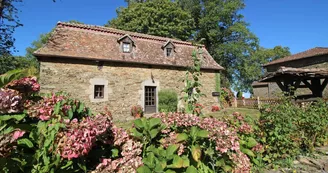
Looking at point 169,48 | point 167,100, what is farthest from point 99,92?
point 169,48

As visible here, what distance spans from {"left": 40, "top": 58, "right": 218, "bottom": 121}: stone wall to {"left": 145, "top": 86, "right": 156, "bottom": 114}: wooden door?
0.49m

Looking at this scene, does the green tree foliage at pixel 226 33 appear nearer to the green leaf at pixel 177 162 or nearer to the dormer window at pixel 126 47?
the dormer window at pixel 126 47

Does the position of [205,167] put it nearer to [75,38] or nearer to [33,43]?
[75,38]

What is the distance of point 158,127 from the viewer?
2398 mm

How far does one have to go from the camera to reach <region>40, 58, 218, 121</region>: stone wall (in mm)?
10586

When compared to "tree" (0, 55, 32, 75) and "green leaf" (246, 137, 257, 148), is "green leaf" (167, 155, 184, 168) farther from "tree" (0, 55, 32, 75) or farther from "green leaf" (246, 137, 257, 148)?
"tree" (0, 55, 32, 75)

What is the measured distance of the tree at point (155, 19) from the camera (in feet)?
83.4

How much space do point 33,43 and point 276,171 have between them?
43310 millimetres

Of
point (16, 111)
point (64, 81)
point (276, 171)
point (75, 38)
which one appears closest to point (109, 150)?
point (16, 111)

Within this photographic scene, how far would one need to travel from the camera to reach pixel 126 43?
13.2 meters

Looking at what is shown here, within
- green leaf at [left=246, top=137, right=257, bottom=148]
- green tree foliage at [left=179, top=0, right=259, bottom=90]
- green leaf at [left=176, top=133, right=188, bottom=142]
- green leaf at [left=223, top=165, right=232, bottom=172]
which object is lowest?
green leaf at [left=223, top=165, right=232, bottom=172]

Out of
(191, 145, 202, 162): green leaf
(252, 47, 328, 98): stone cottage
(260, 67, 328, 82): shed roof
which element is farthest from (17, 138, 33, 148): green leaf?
(252, 47, 328, 98): stone cottage

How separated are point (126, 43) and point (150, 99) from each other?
4.38m

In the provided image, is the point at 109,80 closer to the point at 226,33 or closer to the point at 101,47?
the point at 101,47
